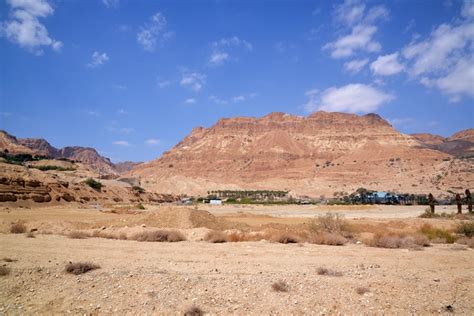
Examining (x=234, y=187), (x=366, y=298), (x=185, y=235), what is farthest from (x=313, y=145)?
(x=366, y=298)

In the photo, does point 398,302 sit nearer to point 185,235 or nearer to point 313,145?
point 185,235

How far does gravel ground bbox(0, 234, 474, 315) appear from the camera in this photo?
835 cm

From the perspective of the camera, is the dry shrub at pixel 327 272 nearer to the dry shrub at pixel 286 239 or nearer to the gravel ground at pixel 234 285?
the gravel ground at pixel 234 285

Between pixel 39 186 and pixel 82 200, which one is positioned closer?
pixel 39 186

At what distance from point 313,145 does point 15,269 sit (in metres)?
179

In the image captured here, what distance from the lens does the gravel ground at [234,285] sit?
8352 mm

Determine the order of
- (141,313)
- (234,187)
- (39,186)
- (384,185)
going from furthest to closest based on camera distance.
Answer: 1. (234,187)
2. (384,185)
3. (39,186)
4. (141,313)

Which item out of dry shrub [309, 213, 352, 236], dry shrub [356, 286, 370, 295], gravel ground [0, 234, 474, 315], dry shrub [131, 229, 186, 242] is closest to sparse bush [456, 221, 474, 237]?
dry shrub [309, 213, 352, 236]

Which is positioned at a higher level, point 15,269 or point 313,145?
point 313,145

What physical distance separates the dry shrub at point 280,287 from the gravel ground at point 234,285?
12 cm

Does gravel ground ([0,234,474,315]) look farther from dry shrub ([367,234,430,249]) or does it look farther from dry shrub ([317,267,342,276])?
dry shrub ([367,234,430,249])

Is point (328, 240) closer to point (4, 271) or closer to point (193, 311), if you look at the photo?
point (193, 311)

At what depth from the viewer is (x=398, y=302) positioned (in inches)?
341

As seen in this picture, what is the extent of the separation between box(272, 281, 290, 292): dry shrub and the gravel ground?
115mm
